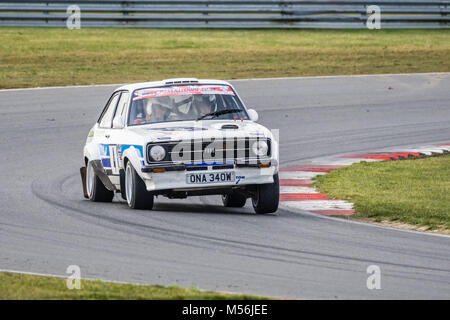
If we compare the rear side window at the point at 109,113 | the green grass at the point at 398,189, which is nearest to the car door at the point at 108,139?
the rear side window at the point at 109,113

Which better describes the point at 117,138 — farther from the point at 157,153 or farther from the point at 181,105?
the point at 157,153

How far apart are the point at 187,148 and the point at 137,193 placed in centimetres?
76

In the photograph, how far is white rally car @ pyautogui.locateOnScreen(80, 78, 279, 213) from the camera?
1057cm

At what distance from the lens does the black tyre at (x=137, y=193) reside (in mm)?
10781

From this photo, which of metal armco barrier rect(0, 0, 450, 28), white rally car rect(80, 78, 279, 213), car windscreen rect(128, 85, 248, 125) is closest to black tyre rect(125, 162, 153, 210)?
white rally car rect(80, 78, 279, 213)

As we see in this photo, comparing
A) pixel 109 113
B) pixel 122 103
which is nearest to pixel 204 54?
pixel 109 113

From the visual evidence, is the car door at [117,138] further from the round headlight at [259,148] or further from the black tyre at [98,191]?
the round headlight at [259,148]

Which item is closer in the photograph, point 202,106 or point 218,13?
point 202,106

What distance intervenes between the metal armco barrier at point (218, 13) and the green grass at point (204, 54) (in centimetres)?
51

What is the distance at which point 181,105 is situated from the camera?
37.9ft

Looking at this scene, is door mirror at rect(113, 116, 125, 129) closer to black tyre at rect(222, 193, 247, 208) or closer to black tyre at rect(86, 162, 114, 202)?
black tyre at rect(86, 162, 114, 202)

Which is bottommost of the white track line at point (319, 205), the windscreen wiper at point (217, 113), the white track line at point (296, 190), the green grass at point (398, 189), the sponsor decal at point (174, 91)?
the white track line at point (296, 190)

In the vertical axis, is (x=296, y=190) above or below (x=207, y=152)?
below
